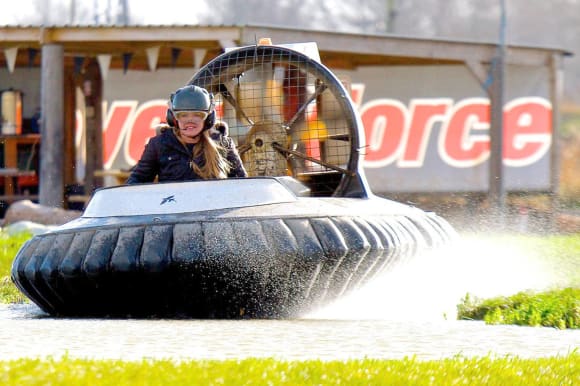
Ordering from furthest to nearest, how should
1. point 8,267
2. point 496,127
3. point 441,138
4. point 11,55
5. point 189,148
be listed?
point 441,138, point 496,127, point 11,55, point 8,267, point 189,148

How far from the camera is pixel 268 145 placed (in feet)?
26.2

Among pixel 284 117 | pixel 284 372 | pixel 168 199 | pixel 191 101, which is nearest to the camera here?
pixel 284 372

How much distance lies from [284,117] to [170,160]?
1.19m

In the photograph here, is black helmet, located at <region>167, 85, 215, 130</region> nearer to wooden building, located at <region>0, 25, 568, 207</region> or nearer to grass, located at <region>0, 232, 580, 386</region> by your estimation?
grass, located at <region>0, 232, 580, 386</region>

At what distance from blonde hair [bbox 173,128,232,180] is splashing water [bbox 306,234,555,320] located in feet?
2.83

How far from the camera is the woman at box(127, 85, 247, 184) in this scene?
22.9ft

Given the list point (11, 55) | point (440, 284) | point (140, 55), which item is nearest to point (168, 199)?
point (440, 284)

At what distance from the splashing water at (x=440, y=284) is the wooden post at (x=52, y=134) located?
8392 mm

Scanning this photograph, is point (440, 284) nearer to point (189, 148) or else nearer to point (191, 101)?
point (189, 148)

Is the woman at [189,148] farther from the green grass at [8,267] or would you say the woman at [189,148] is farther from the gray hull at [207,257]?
the green grass at [8,267]

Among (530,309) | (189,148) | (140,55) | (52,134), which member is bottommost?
(530,309)

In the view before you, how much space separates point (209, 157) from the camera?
698 centimetres

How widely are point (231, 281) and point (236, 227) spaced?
244mm

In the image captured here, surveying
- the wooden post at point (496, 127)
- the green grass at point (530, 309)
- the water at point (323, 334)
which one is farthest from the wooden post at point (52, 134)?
the green grass at point (530, 309)
